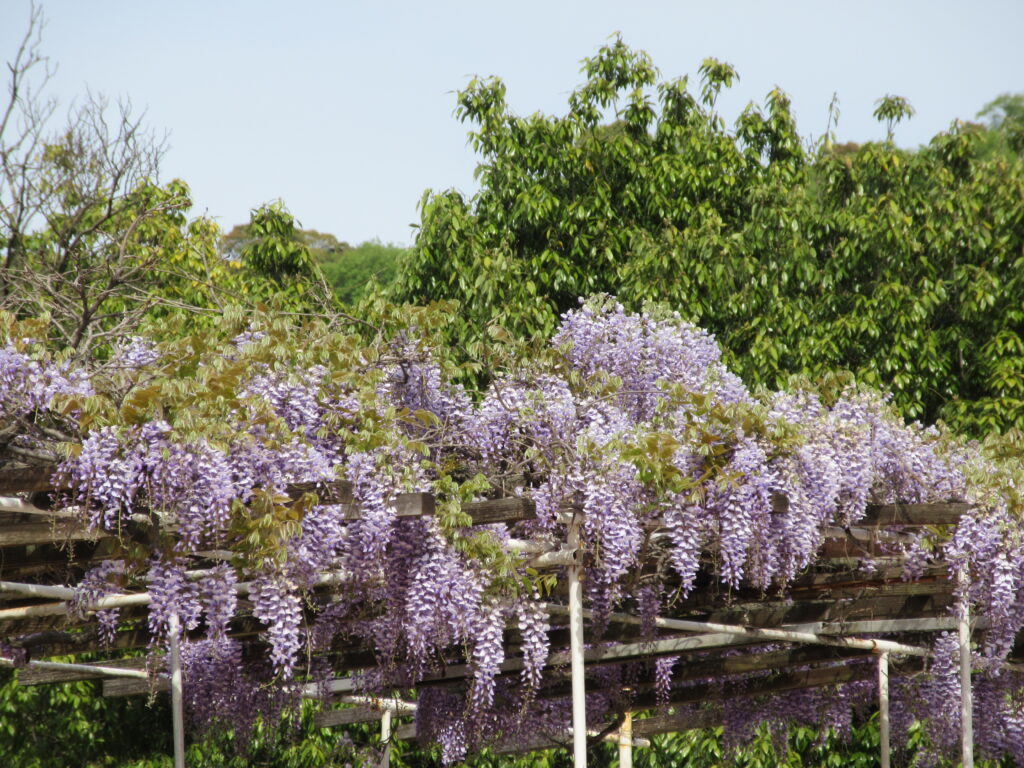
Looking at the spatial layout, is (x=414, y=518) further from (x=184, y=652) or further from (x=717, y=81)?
(x=717, y=81)

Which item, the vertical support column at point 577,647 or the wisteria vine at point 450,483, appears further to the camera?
the vertical support column at point 577,647

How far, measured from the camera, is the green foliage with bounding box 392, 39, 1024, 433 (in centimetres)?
872

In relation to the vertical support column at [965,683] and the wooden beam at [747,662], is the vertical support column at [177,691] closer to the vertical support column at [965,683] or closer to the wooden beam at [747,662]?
the wooden beam at [747,662]

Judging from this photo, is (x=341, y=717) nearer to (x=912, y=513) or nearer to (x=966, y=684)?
(x=966, y=684)

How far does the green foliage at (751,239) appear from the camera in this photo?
872 cm

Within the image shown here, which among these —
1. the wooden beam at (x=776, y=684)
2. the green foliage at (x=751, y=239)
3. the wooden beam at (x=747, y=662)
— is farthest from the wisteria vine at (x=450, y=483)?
the green foliage at (x=751, y=239)

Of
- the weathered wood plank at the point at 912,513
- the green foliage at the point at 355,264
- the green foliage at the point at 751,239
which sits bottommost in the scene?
the weathered wood plank at the point at 912,513

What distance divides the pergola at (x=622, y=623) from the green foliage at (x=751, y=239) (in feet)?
7.75

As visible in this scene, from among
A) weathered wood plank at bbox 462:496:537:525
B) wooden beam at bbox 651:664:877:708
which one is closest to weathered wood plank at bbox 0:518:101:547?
weathered wood plank at bbox 462:496:537:525

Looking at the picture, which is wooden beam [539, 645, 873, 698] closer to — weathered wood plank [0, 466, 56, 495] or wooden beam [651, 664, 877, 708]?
wooden beam [651, 664, 877, 708]

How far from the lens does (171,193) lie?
10422 millimetres

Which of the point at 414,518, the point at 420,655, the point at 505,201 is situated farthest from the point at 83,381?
the point at 505,201

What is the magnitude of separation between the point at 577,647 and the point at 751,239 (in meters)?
5.27

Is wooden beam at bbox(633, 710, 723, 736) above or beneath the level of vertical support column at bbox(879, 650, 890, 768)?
beneath
